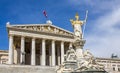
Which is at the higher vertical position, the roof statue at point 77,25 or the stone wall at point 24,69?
the roof statue at point 77,25

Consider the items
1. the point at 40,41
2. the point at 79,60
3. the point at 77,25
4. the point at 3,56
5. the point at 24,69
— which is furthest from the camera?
the point at 3,56

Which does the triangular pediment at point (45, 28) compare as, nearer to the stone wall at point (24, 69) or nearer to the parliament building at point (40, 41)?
the parliament building at point (40, 41)

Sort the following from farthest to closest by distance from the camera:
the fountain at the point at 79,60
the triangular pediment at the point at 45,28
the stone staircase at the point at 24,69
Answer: the triangular pediment at the point at 45,28, the stone staircase at the point at 24,69, the fountain at the point at 79,60

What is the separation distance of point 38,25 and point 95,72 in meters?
52.7

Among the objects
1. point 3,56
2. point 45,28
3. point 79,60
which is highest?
point 45,28

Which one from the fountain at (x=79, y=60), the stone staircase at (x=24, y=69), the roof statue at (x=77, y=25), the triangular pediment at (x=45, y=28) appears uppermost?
the triangular pediment at (x=45, y=28)

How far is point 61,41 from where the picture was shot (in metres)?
70.2

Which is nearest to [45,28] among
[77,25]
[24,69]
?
[24,69]

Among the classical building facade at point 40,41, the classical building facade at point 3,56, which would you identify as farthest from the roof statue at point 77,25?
the classical building facade at point 3,56

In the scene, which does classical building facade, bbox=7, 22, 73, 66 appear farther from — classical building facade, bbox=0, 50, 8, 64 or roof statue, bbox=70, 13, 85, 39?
roof statue, bbox=70, 13, 85, 39

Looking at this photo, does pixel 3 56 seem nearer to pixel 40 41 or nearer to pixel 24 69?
pixel 40 41

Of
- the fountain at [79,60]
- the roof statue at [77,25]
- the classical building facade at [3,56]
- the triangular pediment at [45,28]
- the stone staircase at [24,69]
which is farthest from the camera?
the classical building facade at [3,56]

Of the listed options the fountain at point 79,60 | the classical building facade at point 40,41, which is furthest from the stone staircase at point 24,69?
the fountain at point 79,60

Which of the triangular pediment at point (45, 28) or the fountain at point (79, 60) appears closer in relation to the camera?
the fountain at point (79, 60)
